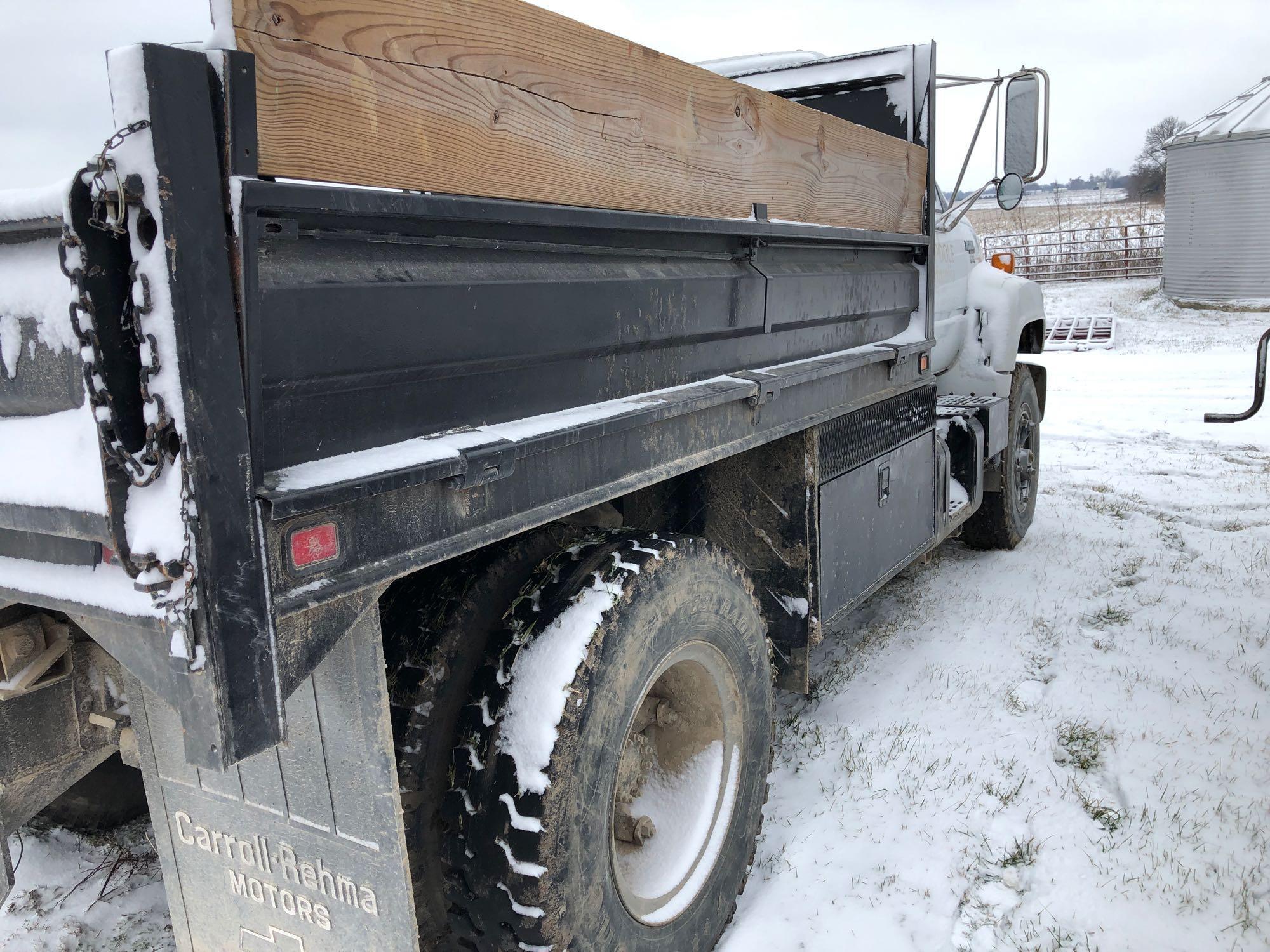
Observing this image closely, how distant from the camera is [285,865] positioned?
1.83m

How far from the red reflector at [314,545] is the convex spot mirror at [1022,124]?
3974 millimetres

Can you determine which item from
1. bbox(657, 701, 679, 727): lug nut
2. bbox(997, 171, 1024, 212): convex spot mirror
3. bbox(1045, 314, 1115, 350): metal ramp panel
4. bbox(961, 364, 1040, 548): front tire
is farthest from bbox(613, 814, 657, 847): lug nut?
bbox(1045, 314, 1115, 350): metal ramp panel

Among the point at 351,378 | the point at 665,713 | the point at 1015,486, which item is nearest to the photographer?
the point at 351,378

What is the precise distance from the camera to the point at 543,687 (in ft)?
6.03

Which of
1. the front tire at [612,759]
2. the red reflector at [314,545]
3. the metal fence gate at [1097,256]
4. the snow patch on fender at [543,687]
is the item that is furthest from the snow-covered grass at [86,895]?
the metal fence gate at [1097,256]

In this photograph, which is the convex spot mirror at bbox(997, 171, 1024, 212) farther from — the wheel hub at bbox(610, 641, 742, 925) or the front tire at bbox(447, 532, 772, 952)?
the wheel hub at bbox(610, 641, 742, 925)

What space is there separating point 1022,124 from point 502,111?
350 centimetres

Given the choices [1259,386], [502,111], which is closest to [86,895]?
[502,111]

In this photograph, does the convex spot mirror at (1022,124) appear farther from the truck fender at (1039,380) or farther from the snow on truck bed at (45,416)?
the snow on truck bed at (45,416)

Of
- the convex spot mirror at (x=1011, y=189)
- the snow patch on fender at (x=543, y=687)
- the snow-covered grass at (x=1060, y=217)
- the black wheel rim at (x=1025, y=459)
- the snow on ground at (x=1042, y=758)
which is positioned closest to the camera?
the snow patch on fender at (x=543, y=687)

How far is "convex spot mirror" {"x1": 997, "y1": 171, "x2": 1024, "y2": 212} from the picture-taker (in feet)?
14.7

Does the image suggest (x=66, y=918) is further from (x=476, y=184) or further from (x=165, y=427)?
(x=476, y=184)

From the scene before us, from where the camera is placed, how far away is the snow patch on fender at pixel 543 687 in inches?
70.7

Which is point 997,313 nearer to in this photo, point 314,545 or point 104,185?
point 314,545
